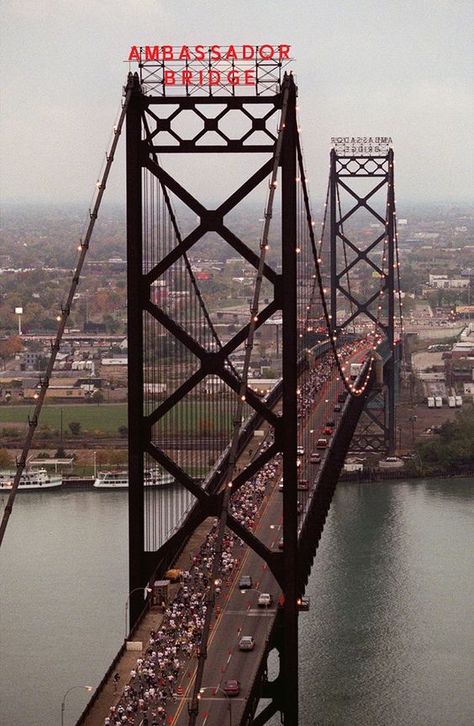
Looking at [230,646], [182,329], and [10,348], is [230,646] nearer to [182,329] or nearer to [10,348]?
[182,329]

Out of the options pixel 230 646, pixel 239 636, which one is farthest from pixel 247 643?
pixel 239 636

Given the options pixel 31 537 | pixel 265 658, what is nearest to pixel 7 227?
pixel 31 537

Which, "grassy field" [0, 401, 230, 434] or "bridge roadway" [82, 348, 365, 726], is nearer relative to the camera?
"bridge roadway" [82, 348, 365, 726]

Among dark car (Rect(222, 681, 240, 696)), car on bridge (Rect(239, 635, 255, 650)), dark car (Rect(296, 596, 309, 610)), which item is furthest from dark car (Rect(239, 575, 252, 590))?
dark car (Rect(222, 681, 240, 696))

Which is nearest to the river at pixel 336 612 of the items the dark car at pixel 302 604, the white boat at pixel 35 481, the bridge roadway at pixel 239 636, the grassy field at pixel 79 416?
the white boat at pixel 35 481

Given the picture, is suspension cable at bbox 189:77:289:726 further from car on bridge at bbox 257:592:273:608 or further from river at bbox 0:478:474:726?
river at bbox 0:478:474:726
